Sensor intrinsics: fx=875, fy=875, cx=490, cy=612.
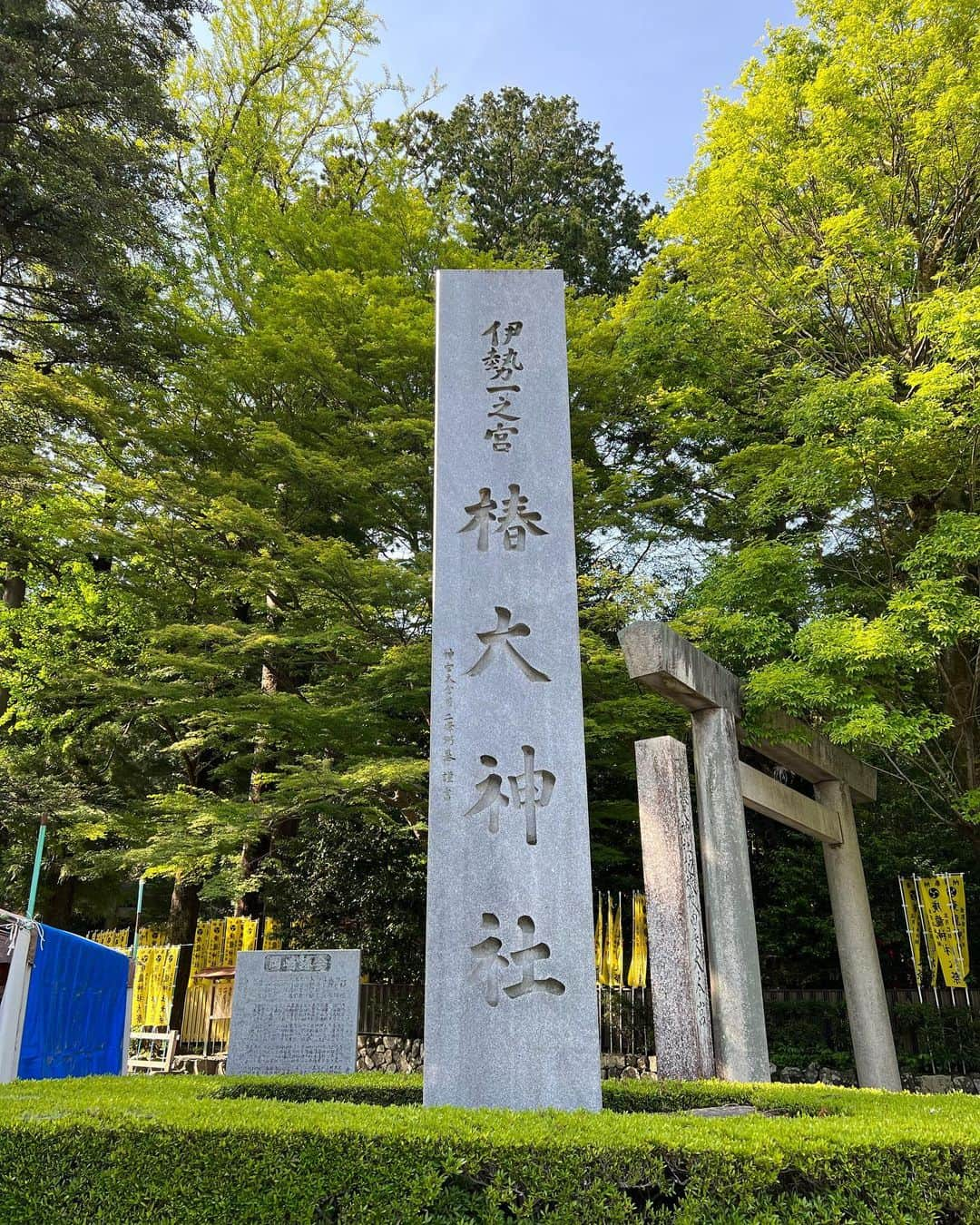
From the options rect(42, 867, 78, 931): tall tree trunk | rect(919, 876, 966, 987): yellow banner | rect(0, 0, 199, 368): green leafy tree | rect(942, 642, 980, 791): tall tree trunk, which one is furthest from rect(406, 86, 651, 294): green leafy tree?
rect(42, 867, 78, 931): tall tree trunk

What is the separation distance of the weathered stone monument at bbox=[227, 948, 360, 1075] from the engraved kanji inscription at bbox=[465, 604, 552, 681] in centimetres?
440

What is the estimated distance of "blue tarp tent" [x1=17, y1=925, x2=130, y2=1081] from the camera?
22.9 feet

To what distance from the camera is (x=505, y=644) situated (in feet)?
16.9

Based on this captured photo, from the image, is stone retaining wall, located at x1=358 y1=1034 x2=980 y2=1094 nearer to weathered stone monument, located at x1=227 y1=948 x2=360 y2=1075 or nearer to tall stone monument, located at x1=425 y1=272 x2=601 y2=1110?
weathered stone monument, located at x1=227 y1=948 x2=360 y2=1075

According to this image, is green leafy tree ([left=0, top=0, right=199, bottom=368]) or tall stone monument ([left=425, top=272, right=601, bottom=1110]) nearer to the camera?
tall stone monument ([left=425, top=272, right=601, bottom=1110])

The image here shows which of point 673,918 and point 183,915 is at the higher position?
point 183,915

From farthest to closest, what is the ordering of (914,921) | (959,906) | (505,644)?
1. (914,921)
2. (959,906)
3. (505,644)

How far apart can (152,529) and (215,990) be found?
22.4 feet

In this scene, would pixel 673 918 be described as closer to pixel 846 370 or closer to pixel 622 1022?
pixel 622 1022

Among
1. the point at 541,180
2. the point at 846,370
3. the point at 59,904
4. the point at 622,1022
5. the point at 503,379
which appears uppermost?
the point at 541,180

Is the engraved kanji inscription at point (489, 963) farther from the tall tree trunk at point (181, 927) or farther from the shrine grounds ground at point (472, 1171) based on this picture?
the tall tree trunk at point (181, 927)

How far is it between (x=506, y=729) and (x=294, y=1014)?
4.59 m

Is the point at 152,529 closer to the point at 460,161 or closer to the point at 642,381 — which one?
the point at 642,381

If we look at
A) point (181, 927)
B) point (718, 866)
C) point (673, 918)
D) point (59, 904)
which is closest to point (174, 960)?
point (181, 927)
